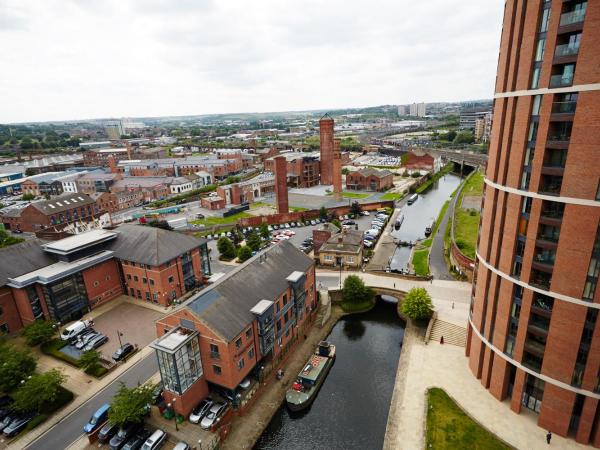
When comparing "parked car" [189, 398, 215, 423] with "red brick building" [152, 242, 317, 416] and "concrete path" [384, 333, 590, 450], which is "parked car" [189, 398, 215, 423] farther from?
"concrete path" [384, 333, 590, 450]

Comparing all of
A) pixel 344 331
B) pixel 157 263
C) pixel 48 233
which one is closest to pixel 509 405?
pixel 344 331

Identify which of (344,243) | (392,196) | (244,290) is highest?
(244,290)

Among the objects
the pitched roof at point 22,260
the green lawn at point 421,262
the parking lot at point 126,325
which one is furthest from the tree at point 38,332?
the green lawn at point 421,262

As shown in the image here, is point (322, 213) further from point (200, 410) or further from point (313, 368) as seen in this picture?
point (200, 410)

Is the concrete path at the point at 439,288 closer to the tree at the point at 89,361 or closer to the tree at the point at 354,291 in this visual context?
the tree at the point at 354,291

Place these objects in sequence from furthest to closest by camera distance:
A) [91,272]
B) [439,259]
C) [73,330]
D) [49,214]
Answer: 1. [49,214]
2. [439,259]
3. [91,272]
4. [73,330]

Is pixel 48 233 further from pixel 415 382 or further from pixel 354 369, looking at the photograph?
pixel 415 382

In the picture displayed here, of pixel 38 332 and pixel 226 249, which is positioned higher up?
pixel 38 332

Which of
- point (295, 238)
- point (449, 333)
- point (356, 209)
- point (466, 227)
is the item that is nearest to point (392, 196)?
point (356, 209)
